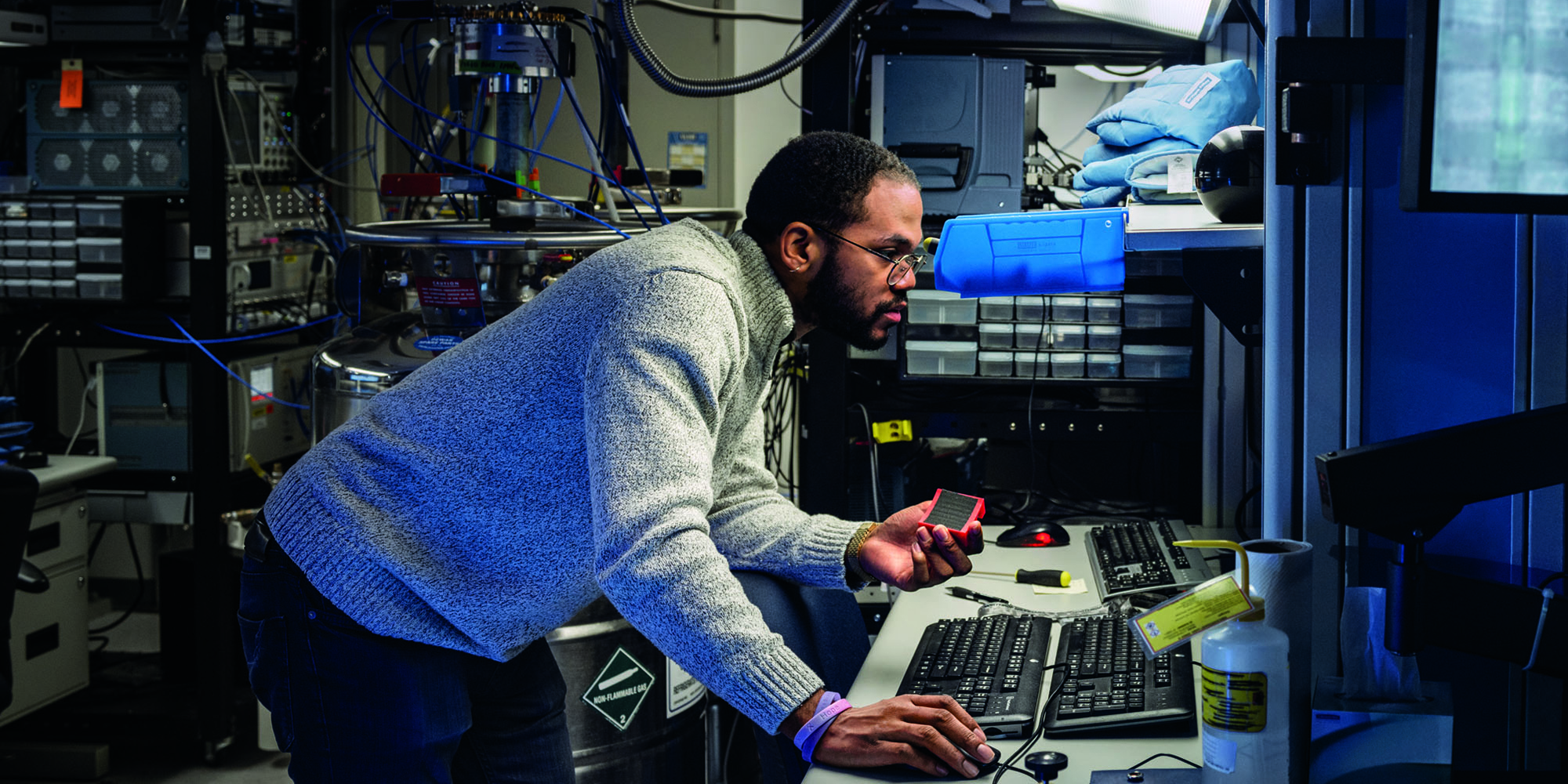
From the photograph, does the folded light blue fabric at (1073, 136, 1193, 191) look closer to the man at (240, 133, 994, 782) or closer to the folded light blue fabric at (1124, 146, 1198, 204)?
the folded light blue fabric at (1124, 146, 1198, 204)

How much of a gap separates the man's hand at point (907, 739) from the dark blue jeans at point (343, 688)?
0.49m

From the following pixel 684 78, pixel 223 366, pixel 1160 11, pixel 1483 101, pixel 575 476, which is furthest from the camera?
pixel 223 366

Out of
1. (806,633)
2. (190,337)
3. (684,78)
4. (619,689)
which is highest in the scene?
(684,78)

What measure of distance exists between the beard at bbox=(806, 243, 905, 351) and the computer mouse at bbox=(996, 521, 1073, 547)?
821mm

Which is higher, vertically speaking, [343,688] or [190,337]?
[190,337]

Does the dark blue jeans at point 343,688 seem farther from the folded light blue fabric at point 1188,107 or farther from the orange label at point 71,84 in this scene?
the orange label at point 71,84

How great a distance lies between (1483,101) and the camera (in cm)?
89

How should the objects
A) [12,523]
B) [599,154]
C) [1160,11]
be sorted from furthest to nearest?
[599,154] < [12,523] < [1160,11]

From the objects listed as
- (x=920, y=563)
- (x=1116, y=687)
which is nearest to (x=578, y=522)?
(x=920, y=563)

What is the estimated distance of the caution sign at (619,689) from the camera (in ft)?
7.32

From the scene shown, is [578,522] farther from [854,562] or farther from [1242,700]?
[1242,700]

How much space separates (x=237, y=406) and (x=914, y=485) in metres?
1.62

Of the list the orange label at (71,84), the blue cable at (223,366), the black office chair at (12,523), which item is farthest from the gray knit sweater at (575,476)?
the orange label at (71,84)

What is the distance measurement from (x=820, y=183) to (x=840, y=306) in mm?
139
